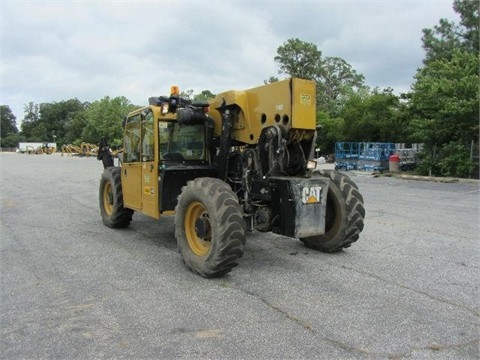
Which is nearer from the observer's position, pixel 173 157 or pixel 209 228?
pixel 209 228

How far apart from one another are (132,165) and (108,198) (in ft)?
5.70

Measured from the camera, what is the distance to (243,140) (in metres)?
6.42

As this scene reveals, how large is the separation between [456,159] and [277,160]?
17.7 m

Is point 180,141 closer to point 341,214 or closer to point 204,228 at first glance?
point 204,228

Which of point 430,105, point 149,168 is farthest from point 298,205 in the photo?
point 430,105

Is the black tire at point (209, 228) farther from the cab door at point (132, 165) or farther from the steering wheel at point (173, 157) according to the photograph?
the cab door at point (132, 165)

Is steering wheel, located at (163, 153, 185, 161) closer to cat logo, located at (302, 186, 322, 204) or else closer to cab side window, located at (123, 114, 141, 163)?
cab side window, located at (123, 114, 141, 163)

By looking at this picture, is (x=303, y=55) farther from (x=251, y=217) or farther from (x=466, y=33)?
(x=251, y=217)

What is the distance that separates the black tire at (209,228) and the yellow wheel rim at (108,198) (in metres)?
3.44

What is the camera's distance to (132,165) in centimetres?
775

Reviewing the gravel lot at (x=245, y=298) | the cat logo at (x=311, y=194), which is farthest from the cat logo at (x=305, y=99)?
the gravel lot at (x=245, y=298)

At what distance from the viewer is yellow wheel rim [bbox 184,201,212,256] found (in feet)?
19.1

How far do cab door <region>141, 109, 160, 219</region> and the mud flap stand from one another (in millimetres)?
1998

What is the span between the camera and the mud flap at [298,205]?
5.61 meters
